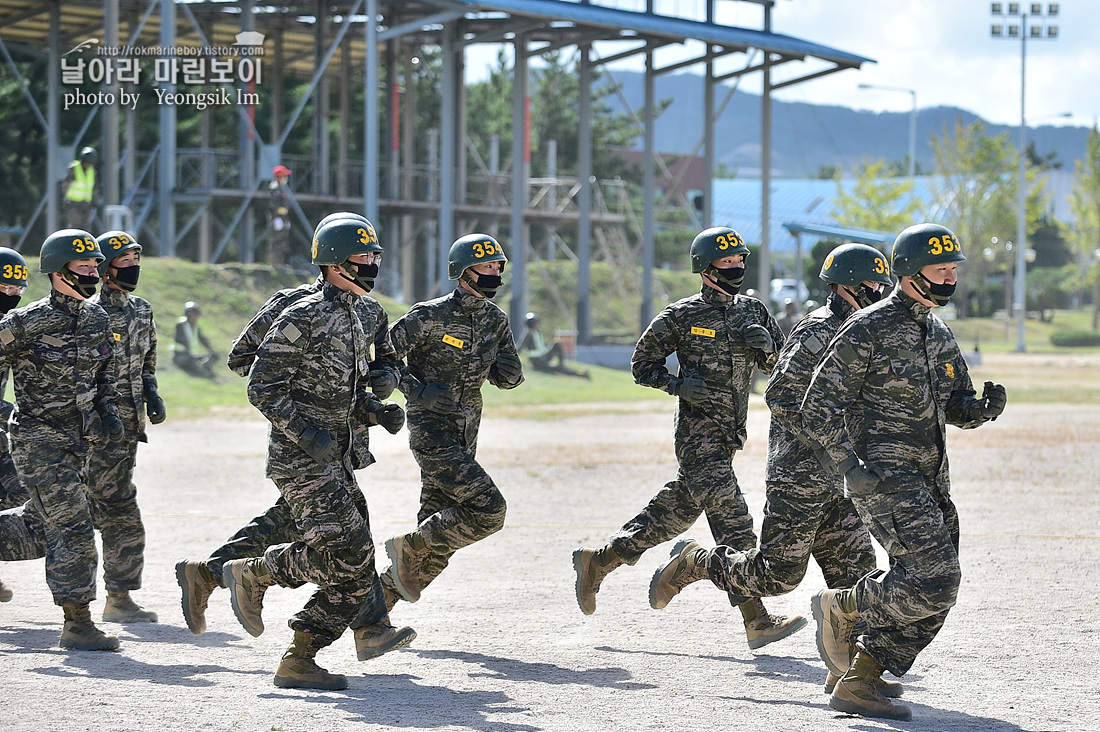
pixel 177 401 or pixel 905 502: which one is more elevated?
pixel 905 502

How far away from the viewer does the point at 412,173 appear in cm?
3616

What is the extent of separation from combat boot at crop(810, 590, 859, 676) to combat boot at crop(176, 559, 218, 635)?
308cm

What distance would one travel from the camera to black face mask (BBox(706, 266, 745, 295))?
7836 mm

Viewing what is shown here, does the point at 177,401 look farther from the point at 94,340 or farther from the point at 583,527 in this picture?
the point at 94,340

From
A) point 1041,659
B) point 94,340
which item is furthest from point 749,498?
point 94,340

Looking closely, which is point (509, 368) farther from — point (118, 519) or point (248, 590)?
point (118, 519)

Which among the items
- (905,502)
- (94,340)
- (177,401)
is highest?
(94,340)

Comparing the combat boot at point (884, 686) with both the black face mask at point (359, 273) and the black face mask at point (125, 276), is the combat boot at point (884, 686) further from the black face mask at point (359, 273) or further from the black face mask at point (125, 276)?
the black face mask at point (125, 276)

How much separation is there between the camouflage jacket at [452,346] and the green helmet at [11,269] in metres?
2.30

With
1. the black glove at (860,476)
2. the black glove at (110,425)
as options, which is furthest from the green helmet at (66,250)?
the black glove at (860,476)

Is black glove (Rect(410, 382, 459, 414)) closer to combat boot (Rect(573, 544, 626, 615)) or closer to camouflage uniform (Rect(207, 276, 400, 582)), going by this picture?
camouflage uniform (Rect(207, 276, 400, 582))

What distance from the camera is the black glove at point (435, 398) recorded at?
7.69 meters

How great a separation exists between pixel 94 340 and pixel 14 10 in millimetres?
27853

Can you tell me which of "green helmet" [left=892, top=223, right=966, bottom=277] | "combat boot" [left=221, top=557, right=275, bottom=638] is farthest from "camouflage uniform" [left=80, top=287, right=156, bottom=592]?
"green helmet" [left=892, top=223, right=966, bottom=277]
